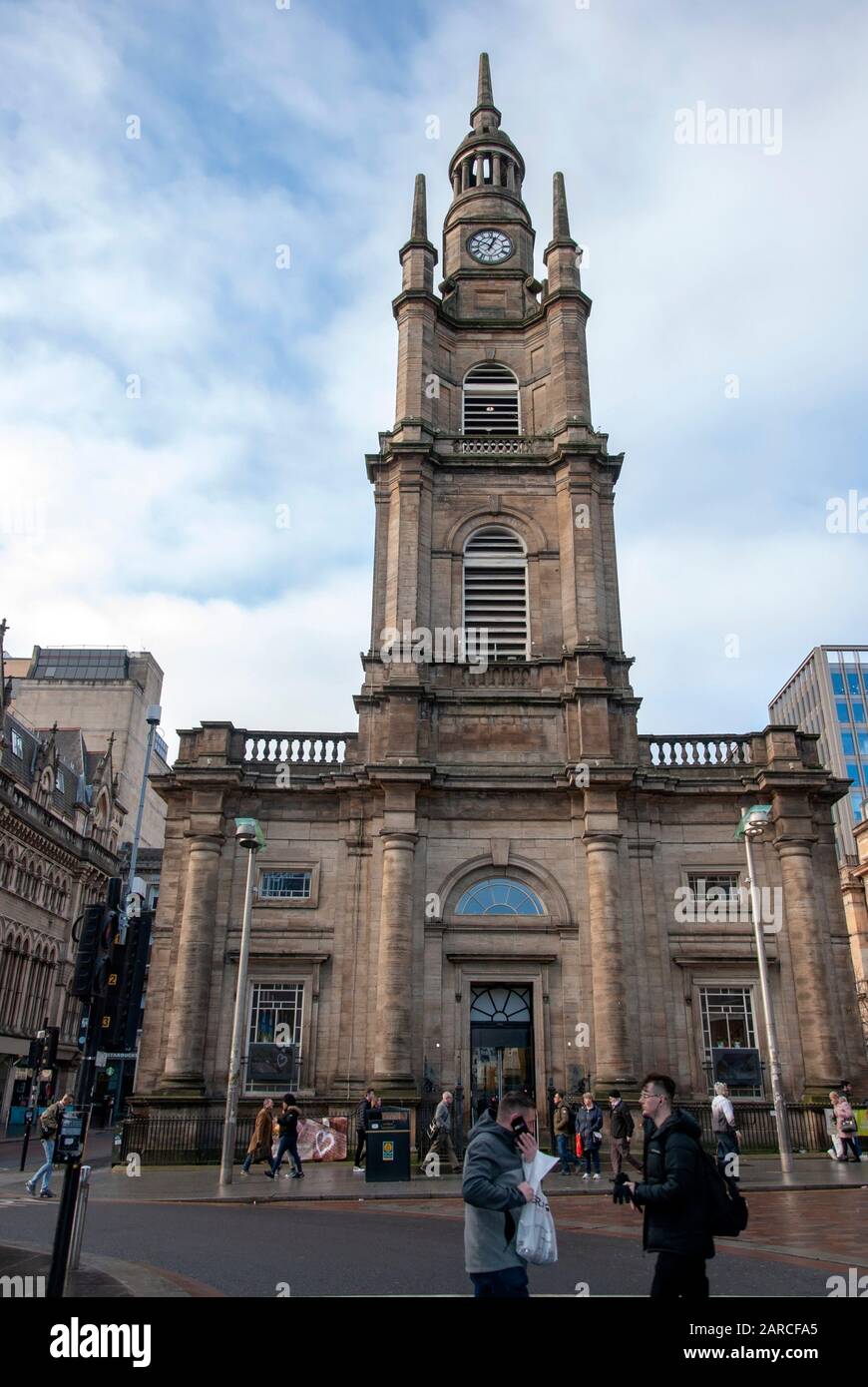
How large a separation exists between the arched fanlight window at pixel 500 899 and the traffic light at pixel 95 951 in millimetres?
17495

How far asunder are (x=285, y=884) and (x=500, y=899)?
6050 millimetres

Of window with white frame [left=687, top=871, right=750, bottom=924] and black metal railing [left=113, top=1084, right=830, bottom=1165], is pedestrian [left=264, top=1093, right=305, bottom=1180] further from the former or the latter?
window with white frame [left=687, top=871, right=750, bottom=924]

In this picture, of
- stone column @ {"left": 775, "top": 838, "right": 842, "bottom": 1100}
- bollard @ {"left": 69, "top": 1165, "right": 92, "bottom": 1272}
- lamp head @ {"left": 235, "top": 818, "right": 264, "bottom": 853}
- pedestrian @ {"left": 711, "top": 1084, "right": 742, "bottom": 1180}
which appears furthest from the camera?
stone column @ {"left": 775, "top": 838, "right": 842, "bottom": 1100}

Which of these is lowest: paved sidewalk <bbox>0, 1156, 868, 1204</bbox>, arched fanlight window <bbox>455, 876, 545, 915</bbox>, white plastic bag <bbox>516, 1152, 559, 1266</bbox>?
paved sidewalk <bbox>0, 1156, 868, 1204</bbox>

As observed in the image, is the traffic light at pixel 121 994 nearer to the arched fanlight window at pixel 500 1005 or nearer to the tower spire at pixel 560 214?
the arched fanlight window at pixel 500 1005

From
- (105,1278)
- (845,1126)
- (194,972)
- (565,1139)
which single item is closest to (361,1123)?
(565,1139)

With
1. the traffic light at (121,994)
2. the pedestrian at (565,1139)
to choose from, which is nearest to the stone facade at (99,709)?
the pedestrian at (565,1139)

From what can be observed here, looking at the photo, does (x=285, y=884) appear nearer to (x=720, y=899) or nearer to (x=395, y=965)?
(x=395, y=965)

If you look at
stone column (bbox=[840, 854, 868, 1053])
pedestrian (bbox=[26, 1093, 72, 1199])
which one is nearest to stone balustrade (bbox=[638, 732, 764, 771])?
pedestrian (bbox=[26, 1093, 72, 1199])

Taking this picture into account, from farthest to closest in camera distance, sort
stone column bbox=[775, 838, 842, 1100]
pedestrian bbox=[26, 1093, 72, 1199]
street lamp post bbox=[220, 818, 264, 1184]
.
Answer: stone column bbox=[775, 838, 842, 1100]
street lamp post bbox=[220, 818, 264, 1184]
pedestrian bbox=[26, 1093, 72, 1199]

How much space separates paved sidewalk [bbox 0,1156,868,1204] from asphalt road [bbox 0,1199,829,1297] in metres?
1.67

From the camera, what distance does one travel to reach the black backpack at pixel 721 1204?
18.6 feet

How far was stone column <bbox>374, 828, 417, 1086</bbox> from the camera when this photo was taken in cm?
2508
